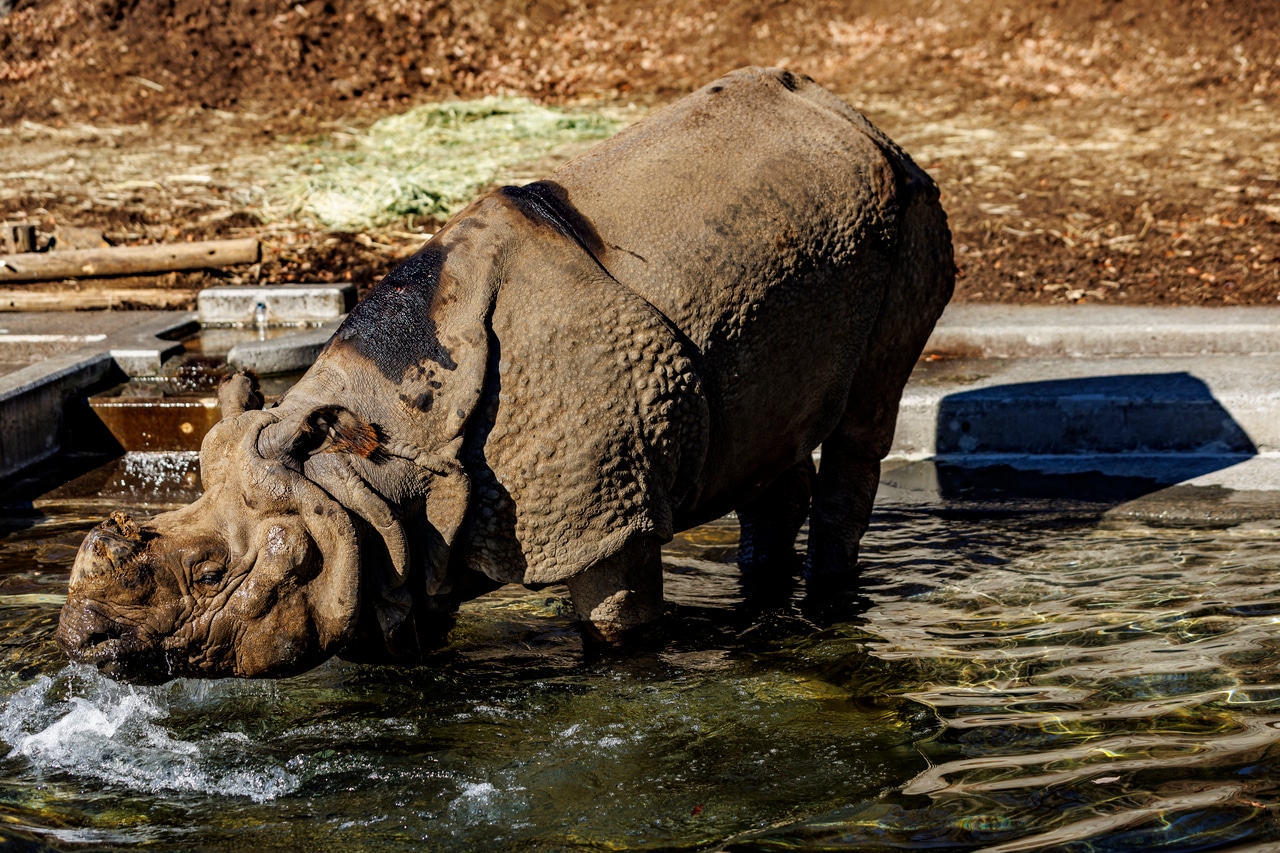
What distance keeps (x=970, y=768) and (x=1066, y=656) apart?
1.01 meters

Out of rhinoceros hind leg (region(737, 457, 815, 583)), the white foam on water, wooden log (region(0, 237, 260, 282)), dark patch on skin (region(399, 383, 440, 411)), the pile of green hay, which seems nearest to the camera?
dark patch on skin (region(399, 383, 440, 411))

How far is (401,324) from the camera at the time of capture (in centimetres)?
406

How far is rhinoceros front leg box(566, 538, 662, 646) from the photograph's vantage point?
4242mm

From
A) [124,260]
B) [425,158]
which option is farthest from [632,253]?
[425,158]

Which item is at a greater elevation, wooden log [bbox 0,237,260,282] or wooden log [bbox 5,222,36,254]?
wooden log [bbox 5,222,36,254]

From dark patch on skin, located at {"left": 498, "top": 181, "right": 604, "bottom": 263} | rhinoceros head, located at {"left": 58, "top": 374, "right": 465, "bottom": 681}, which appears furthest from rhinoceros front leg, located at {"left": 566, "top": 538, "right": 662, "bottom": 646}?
dark patch on skin, located at {"left": 498, "top": 181, "right": 604, "bottom": 263}

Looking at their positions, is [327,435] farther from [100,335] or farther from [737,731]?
A: [100,335]

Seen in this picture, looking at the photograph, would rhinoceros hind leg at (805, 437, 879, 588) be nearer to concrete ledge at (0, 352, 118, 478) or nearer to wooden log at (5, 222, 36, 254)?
concrete ledge at (0, 352, 118, 478)

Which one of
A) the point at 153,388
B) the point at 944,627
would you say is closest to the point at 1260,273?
the point at 944,627

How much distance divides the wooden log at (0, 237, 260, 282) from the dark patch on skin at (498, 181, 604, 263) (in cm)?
649

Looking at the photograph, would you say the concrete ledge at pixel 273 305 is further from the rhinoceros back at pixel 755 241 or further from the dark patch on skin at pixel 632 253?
the dark patch on skin at pixel 632 253

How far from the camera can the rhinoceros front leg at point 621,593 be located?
13.9 feet

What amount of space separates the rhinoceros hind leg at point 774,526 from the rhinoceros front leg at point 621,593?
153cm

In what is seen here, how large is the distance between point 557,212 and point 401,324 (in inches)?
24.9
